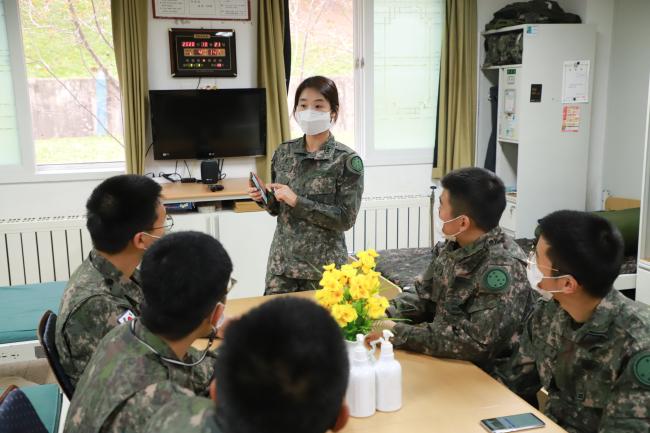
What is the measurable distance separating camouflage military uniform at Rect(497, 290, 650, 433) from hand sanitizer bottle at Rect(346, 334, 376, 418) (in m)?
0.56

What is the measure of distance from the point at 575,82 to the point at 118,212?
426cm

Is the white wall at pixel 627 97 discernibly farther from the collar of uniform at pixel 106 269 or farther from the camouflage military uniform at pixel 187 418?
the camouflage military uniform at pixel 187 418

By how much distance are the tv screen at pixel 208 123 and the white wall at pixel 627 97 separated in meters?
2.94

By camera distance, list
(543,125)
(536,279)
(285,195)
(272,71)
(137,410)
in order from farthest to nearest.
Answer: (543,125)
(272,71)
(285,195)
(536,279)
(137,410)

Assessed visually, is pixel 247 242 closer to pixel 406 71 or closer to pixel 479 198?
pixel 406 71

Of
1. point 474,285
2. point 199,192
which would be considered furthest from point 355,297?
point 199,192

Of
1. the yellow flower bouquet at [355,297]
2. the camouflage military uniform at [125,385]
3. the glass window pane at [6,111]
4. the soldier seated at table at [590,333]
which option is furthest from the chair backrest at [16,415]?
the glass window pane at [6,111]

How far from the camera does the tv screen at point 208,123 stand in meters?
4.68

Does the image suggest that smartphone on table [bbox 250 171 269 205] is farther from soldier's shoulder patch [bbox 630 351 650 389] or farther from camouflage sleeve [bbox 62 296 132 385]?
soldier's shoulder patch [bbox 630 351 650 389]

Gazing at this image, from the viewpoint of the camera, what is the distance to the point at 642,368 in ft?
5.00

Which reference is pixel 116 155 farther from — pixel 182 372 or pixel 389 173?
pixel 182 372

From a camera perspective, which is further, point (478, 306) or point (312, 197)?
point (312, 197)

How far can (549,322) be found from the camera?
1807mm

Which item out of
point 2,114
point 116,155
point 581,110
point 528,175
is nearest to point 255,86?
point 116,155
